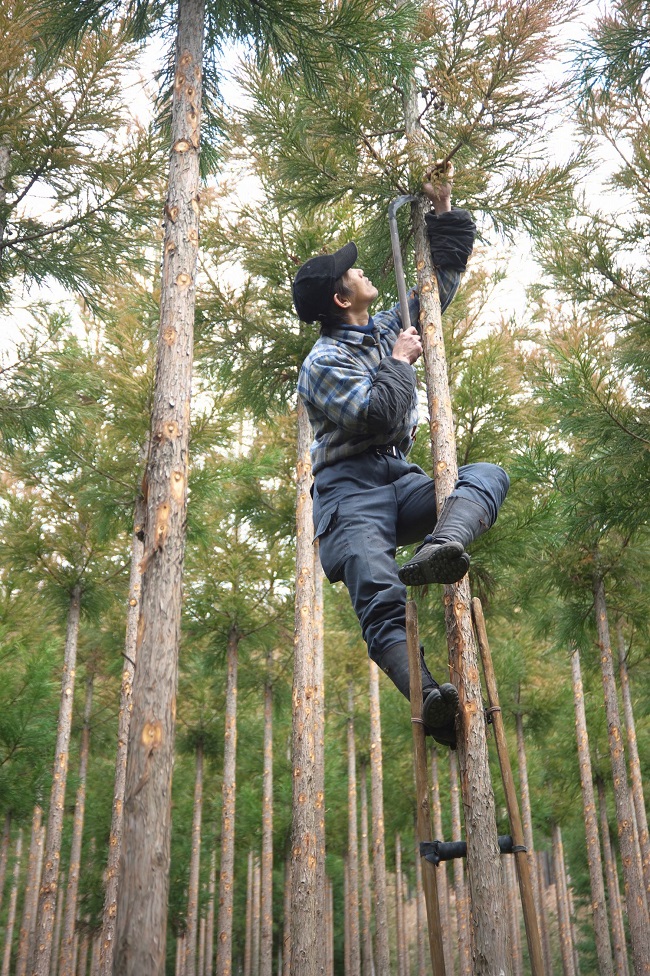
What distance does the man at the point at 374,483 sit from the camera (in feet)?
11.2

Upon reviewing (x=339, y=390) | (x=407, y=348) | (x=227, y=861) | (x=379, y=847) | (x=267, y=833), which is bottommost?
(x=227, y=861)

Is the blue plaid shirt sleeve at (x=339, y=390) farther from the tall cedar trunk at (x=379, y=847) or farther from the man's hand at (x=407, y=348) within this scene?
the tall cedar trunk at (x=379, y=847)

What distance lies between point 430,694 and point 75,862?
41.8 feet

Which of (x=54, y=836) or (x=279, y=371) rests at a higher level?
(x=279, y=371)

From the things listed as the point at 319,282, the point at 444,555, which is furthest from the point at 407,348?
the point at 444,555

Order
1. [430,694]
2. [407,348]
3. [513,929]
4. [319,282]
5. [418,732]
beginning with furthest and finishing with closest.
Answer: [513,929] < [319,282] < [407,348] < [418,732] < [430,694]

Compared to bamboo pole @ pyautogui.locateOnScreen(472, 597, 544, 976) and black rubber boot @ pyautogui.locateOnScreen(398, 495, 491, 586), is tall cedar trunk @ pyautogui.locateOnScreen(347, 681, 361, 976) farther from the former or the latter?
black rubber boot @ pyautogui.locateOnScreen(398, 495, 491, 586)

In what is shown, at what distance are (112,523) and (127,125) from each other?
17.9ft

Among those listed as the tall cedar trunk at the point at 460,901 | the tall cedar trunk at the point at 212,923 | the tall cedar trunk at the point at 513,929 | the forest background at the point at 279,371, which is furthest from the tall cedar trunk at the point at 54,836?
the tall cedar trunk at the point at 212,923

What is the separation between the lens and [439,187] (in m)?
5.95

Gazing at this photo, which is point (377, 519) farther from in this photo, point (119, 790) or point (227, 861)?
point (227, 861)

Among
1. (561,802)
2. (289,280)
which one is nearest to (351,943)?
(561,802)

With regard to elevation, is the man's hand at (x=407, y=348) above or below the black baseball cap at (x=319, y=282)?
below

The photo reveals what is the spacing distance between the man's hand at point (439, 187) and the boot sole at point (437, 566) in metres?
3.43
